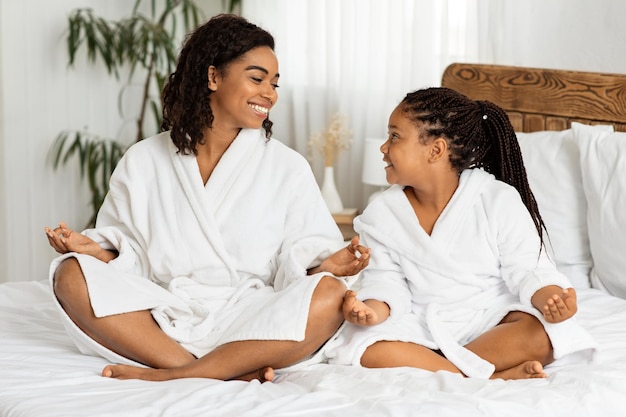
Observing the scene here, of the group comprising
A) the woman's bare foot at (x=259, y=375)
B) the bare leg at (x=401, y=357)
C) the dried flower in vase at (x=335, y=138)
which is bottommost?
the woman's bare foot at (x=259, y=375)

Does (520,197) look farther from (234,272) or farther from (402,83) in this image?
(402,83)

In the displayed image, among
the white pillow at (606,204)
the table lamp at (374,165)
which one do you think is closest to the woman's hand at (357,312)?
the white pillow at (606,204)

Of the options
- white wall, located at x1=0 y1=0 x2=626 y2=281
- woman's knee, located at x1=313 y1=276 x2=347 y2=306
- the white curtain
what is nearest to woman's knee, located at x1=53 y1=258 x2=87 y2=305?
woman's knee, located at x1=313 y1=276 x2=347 y2=306

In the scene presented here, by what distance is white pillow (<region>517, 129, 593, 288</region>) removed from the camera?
2.80 metres

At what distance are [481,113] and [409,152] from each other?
233mm

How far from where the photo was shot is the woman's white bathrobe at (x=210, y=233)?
220cm

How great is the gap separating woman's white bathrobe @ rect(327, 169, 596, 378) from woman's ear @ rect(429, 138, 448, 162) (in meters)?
0.09

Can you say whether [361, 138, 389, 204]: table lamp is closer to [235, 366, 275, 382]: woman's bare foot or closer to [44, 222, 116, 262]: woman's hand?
[44, 222, 116, 262]: woman's hand

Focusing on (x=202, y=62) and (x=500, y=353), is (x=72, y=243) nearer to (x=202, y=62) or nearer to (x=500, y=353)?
(x=202, y=62)

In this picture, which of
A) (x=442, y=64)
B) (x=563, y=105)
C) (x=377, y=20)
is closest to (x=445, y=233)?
(x=563, y=105)

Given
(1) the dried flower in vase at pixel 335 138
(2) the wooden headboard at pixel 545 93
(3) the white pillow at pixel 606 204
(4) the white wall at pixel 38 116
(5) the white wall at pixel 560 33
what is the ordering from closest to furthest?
(3) the white pillow at pixel 606 204
(2) the wooden headboard at pixel 545 93
(5) the white wall at pixel 560 33
(1) the dried flower in vase at pixel 335 138
(4) the white wall at pixel 38 116

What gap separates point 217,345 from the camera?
2135 millimetres

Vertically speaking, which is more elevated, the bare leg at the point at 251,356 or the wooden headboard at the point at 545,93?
the wooden headboard at the point at 545,93

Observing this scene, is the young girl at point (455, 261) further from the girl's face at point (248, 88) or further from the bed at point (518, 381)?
the girl's face at point (248, 88)
